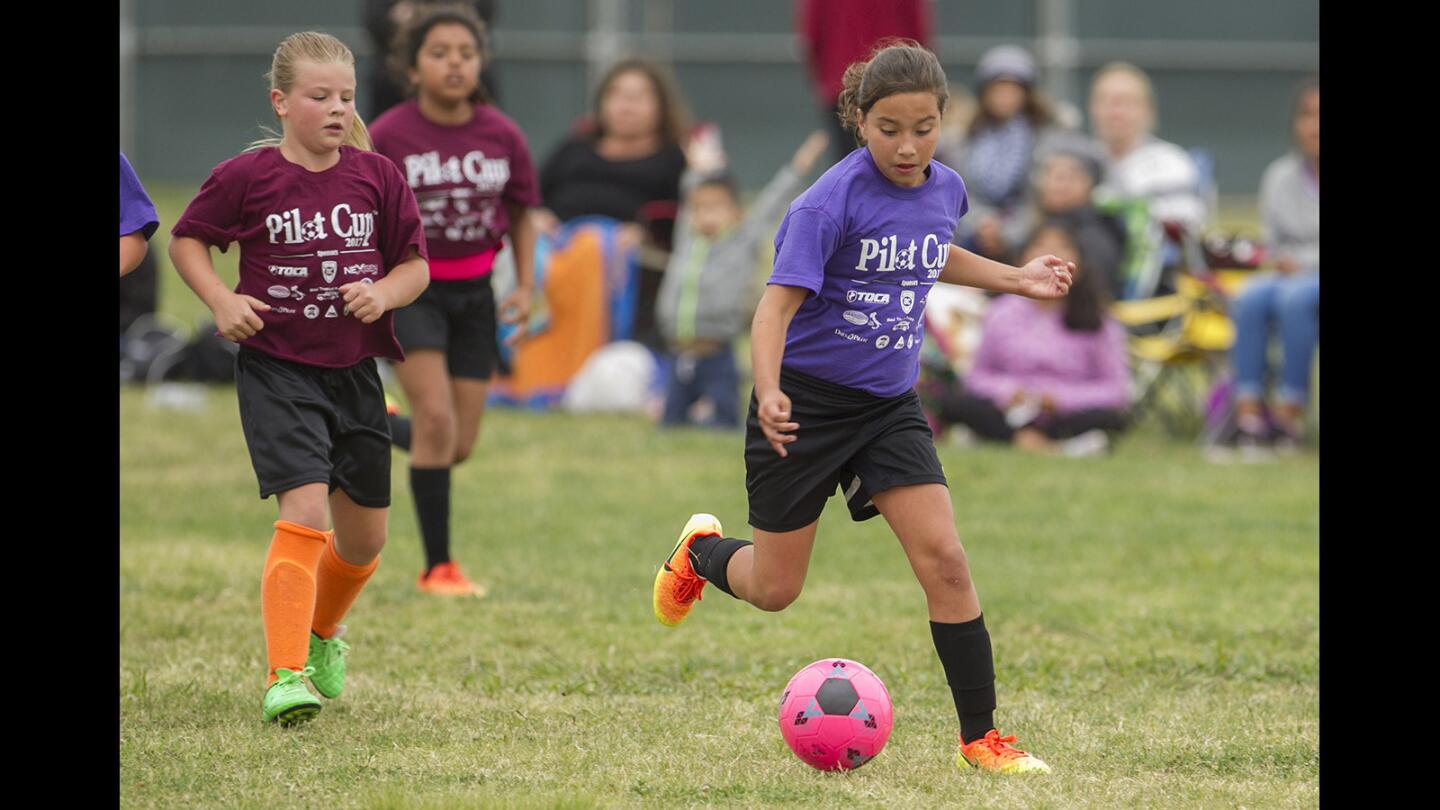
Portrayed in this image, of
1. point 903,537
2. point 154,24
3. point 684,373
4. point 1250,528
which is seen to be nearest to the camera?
point 903,537

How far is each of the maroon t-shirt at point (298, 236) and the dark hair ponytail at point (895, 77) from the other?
1357 millimetres

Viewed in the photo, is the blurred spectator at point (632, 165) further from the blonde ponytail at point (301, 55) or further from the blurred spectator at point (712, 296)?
the blonde ponytail at point (301, 55)

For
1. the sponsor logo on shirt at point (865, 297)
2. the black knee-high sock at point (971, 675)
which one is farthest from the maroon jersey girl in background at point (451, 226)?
the black knee-high sock at point (971, 675)

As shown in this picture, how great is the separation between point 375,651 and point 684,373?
525 centimetres

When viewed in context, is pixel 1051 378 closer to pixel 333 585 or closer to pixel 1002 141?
pixel 1002 141

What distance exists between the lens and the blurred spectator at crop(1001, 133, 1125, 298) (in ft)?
37.4

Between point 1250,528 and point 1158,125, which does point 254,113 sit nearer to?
point 1158,125

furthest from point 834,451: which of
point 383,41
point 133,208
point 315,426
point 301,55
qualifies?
point 383,41

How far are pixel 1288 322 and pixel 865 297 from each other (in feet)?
20.7

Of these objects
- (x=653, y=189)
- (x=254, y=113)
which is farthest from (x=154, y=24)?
(x=653, y=189)

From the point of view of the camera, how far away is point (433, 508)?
22.6 feet

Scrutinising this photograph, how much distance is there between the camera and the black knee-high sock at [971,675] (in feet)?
15.3

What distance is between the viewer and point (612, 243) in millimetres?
12211

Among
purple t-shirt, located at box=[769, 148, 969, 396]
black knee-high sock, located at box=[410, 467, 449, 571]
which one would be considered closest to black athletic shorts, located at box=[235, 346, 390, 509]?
purple t-shirt, located at box=[769, 148, 969, 396]
